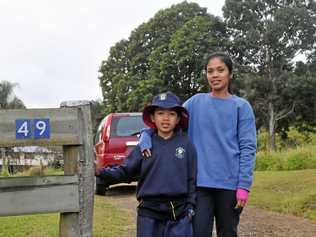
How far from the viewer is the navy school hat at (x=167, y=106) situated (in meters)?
3.91

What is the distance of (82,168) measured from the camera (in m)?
3.88

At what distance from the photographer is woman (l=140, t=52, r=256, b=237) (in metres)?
3.97

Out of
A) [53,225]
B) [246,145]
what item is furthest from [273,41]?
[246,145]

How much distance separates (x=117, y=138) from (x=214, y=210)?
7.36 m

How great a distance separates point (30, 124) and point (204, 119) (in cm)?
123

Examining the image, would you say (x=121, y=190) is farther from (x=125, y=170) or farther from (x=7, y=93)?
(x=7, y=93)

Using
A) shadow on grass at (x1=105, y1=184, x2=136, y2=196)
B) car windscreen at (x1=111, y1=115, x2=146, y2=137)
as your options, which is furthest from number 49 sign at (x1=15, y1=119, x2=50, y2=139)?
shadow on grass at (x1=105, y1=184, x2=136, y2=196)

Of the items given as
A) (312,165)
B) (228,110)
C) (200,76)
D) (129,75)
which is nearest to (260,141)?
(200,76)

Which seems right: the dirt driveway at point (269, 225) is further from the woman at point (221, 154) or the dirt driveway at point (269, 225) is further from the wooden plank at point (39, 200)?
the wooden plank at point (39, 200)

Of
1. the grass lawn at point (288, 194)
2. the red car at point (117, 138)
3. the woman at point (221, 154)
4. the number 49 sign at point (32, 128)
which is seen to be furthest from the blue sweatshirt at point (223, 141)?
the red car at point (117, 138)

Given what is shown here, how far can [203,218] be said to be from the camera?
3.99 meters

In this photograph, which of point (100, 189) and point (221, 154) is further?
point (100, 189)

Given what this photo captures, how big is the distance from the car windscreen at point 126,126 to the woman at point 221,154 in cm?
731

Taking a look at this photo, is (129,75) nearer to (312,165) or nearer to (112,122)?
(312,165)
